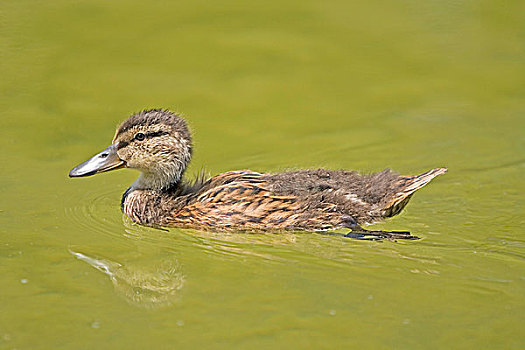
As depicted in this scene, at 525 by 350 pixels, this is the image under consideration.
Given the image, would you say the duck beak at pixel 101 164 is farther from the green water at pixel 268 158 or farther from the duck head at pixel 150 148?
the green water at pixel 268 158

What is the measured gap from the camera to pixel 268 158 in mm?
9148

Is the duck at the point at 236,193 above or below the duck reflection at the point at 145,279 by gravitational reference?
above

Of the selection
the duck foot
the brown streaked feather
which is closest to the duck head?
the brown streaked feather

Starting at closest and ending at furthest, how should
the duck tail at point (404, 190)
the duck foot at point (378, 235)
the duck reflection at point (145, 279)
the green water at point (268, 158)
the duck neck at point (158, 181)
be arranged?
the green water at point (268, 158)
the duck reflection at point (145, 279)
the duck foot at point (378, 235)
the duck tail at point (404, 190)
the duck neck at point (158, 181)

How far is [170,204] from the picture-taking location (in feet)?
24.3

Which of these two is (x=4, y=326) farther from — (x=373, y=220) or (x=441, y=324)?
(x=373, y=220)

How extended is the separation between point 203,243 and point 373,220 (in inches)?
61.7

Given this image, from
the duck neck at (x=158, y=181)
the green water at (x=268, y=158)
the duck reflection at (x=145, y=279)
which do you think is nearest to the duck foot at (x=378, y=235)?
the green water at (x=268, y=158)

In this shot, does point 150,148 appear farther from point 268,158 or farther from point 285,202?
point 268,158

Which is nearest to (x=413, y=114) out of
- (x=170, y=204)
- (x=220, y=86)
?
(x=220, y=86)

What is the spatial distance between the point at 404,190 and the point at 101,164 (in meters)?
2.75

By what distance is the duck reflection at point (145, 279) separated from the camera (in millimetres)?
5785

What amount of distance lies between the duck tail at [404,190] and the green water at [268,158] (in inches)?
6.1

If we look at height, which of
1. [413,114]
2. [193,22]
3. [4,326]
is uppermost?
[193,22]
